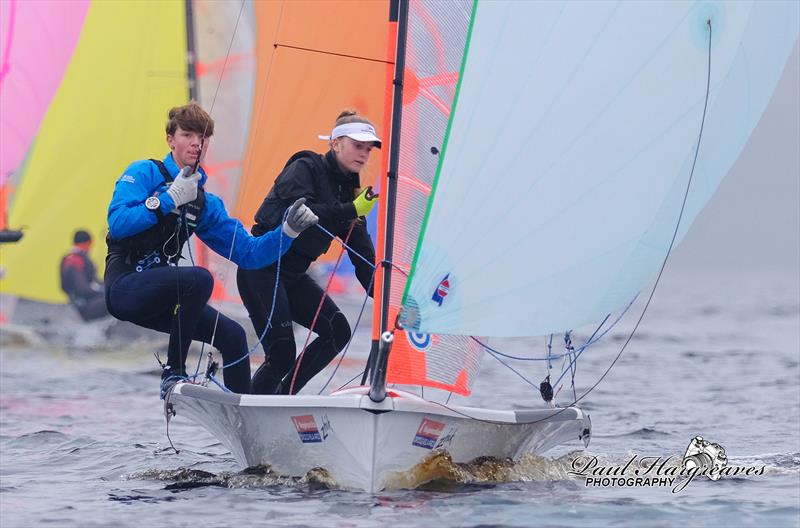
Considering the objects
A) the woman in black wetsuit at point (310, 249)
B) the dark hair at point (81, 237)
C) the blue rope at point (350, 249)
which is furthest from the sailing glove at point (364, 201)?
the dark hair at point (81, 237)

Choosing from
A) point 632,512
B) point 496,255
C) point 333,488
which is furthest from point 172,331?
point 632,512

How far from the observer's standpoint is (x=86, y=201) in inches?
709

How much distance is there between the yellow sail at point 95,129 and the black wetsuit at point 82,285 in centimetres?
21

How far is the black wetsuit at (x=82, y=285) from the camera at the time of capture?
18156 mm

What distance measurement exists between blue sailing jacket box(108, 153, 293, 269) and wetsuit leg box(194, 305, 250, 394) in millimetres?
327

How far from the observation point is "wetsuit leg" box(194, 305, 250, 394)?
7.23m

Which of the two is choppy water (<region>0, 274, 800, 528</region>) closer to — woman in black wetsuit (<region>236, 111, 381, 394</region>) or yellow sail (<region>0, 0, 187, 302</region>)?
woman in black wetsuit (<region>236, 111, 381, 394</region>)

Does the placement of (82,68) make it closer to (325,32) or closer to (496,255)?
(325,32)

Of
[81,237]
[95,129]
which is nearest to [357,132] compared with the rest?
[95,129]

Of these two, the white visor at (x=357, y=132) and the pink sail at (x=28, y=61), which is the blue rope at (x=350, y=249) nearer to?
the white visor at (x=357, y=132)

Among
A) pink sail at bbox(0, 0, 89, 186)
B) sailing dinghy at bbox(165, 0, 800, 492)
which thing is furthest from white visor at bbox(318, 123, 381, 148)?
pink sail at bbox(0, 0, 89, 186)

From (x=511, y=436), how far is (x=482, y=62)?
190cm

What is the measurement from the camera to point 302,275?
24.9 ft

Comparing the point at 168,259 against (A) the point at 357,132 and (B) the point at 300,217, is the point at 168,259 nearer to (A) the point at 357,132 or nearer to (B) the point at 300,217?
(B) the point at 300,217
